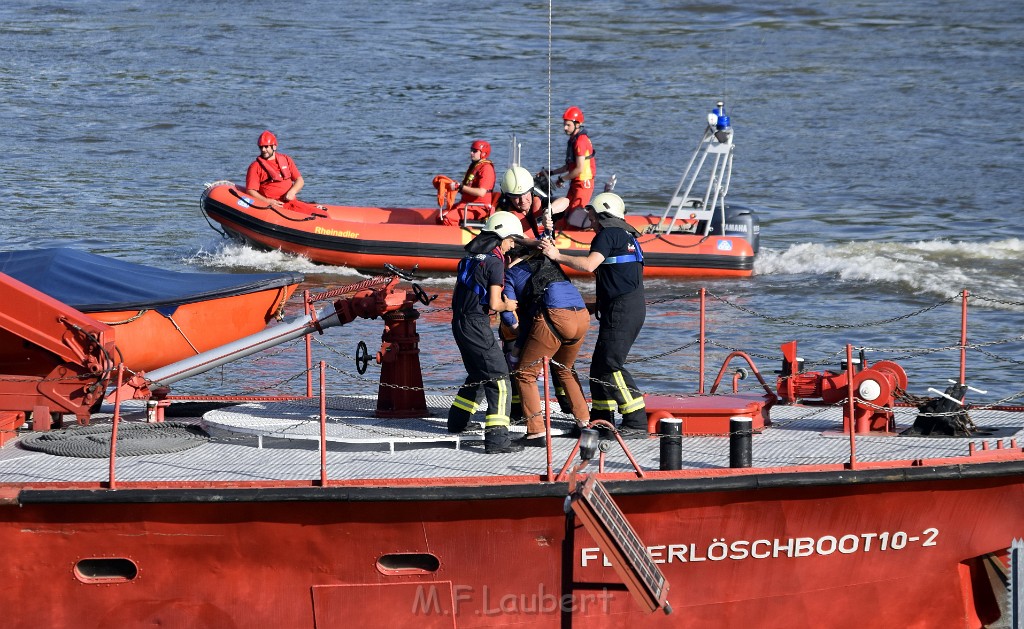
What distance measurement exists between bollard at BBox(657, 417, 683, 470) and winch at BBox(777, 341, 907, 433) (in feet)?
3.62

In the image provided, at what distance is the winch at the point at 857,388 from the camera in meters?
8.19

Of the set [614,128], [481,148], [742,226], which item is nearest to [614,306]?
[481,148]

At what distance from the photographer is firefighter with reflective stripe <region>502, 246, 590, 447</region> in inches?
314

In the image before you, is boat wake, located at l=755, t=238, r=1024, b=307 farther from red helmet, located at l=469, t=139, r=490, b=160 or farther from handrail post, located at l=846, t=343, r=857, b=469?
handrail post, located at l=846, t=343, r=857, b=469

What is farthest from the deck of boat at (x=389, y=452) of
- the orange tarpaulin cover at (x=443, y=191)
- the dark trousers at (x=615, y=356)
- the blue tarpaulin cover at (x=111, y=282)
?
the orange tarpaulin cover at (x=443, y=191)

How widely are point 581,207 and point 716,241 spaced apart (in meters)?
2.04

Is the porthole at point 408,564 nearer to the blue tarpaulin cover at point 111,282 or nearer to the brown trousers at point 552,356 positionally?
the brown trousers at point 552,356

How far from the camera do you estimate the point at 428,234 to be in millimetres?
17844

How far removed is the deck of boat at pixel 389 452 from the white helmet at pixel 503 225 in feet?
3.79

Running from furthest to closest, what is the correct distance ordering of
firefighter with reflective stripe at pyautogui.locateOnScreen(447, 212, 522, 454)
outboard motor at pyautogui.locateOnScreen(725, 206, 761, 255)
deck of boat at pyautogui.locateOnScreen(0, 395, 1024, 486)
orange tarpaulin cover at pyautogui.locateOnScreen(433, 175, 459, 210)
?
outboard motor at pyautogui.locateOnScreen(725, 206, 761, 255)
orange tarpaulin cover at pyautogui.locateOnScreen(433, 175, 459, 210)
firefighter with reflective stripe at pyautogui.locateOnScreen(447, 212, 522, 454)
deck of boat at pyautogui.locateOnScreen(0, 395, 1024, 486)

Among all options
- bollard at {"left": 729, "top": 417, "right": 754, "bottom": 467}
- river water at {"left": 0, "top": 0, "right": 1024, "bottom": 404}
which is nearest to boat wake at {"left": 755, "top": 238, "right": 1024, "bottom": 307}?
river water at {"left": 0, "top": 0, "right": 1024, "bottom": 404}

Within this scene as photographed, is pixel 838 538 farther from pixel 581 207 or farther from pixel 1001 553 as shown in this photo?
pixel 581 207

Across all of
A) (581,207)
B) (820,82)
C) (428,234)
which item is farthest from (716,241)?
(820,82)

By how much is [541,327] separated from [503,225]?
602 millimetres
